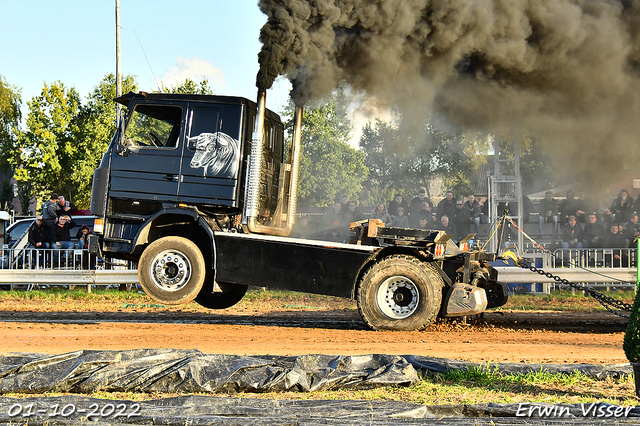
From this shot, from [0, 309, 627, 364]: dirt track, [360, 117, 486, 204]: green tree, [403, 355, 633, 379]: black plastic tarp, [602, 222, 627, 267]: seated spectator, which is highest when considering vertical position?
[360, 117, 486, 204]: green tree

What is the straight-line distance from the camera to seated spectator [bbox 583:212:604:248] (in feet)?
52.2

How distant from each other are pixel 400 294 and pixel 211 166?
3.45 m

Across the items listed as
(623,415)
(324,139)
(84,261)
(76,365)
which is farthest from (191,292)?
(324,139)

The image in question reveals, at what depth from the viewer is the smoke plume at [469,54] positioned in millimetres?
9461

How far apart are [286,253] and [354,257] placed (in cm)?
102

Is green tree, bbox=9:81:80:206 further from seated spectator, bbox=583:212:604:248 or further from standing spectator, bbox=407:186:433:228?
seated spectator, bbox=583:212:604:248

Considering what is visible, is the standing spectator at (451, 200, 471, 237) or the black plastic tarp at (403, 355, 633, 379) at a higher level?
the standing spectator at (451, 200, 471, 237)

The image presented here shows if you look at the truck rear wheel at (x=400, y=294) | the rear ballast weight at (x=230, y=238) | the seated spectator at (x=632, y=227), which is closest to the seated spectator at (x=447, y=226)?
the seated spectator at (x=632, y=227)

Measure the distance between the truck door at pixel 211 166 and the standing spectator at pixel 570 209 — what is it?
35.8 ft

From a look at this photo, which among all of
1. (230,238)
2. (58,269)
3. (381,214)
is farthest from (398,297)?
(58,269)

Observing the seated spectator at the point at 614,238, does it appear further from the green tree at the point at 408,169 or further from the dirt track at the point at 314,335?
the green tree at the point at 408,169

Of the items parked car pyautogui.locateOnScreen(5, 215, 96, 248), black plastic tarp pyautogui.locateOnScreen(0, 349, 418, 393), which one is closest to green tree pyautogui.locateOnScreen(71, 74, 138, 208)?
parked car pyautogui.locateOnScreen(5, 215, 96, 248)

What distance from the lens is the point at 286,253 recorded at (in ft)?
29.5

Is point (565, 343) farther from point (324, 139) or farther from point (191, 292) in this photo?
point (324, 139)
